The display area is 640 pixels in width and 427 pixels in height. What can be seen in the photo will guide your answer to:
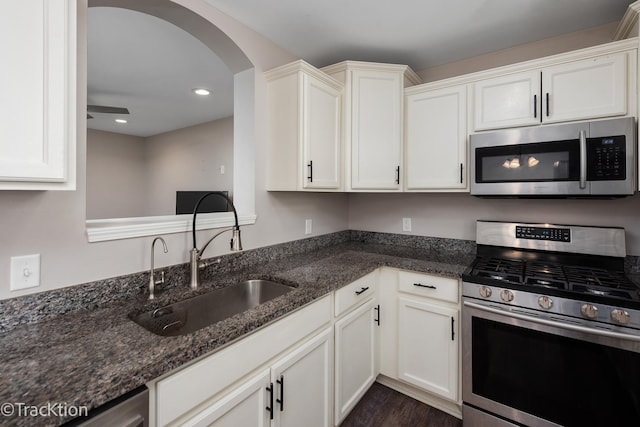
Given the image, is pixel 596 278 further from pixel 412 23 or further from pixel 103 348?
pixel 103 348

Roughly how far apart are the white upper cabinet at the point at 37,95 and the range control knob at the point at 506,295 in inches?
75.0

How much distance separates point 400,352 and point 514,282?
2.86ft

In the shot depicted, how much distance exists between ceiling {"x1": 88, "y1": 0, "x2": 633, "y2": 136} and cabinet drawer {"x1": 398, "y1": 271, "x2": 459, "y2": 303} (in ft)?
5.18

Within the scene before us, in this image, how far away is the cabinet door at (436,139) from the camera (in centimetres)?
201

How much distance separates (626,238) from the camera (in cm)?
180

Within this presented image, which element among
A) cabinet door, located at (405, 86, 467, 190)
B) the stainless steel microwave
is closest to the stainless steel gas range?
the stainless steel microwave

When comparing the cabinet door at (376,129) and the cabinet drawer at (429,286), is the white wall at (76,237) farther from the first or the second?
the cabinet drawer at (429,286)

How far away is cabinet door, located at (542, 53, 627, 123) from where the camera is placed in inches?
61.7

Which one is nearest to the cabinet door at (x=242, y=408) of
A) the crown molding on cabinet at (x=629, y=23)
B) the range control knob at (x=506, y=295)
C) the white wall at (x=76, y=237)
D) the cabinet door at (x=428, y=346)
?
the white wall at (x=76, y=237)

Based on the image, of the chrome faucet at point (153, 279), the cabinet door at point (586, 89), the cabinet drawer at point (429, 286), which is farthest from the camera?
the cabinet drawer at point (429, 286)

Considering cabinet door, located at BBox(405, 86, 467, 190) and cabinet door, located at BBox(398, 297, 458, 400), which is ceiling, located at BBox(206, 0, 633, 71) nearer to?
cabinet door, located at BBox(405, 86, 467, 190)

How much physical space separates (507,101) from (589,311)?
1257 mm

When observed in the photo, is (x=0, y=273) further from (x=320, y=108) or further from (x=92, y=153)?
(x=92, y=153)

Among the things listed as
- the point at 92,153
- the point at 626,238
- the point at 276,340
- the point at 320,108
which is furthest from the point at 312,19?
the point at 92,153
